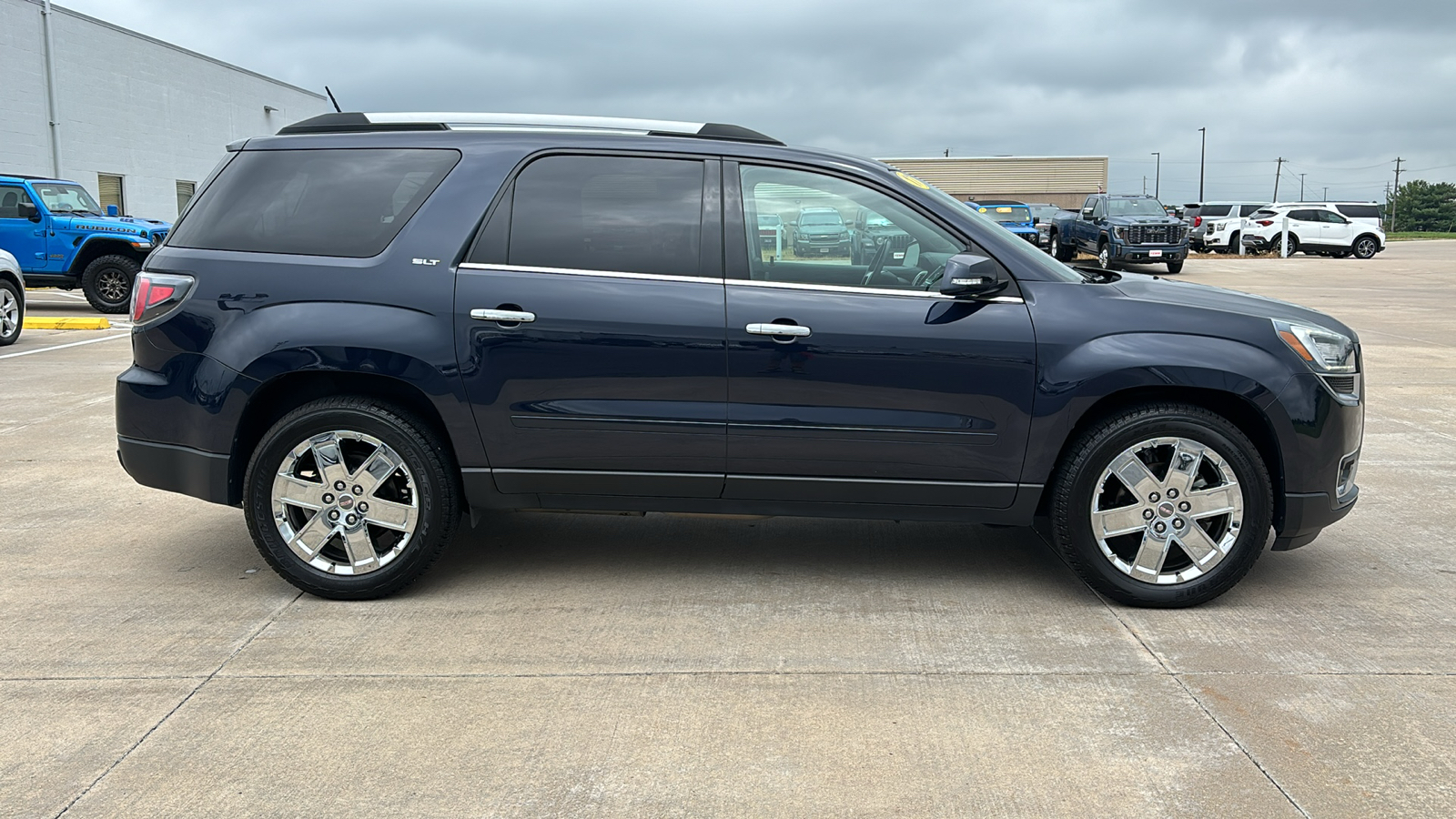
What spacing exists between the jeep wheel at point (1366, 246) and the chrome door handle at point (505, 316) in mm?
36794

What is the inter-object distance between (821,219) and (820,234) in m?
0.06

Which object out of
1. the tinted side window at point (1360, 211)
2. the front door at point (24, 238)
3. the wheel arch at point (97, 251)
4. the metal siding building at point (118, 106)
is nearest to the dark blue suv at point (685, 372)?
the wheel arch at point (97, 251)

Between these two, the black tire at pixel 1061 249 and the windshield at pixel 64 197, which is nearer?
the windshield at pixel 64 197

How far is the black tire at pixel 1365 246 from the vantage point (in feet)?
116

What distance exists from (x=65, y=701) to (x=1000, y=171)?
6871cm

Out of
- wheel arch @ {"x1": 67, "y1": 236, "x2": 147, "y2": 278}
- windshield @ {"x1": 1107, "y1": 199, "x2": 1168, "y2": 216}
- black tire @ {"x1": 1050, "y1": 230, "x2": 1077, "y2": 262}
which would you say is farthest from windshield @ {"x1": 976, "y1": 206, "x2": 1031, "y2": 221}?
wheel arch @ {"x1": 67, "y1": 236, "x2": 147, "y2": 278}

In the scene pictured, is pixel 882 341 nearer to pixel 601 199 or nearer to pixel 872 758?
pixel 601 199

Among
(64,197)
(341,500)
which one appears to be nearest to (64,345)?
(64,197)

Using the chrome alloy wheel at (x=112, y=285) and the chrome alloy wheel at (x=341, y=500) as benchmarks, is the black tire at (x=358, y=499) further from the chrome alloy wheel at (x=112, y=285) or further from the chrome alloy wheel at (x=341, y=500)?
the chrome alloy wheel at (x=112, y=285)

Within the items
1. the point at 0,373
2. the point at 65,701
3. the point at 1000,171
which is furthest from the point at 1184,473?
the point at 1000,171

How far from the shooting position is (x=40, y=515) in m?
5.84

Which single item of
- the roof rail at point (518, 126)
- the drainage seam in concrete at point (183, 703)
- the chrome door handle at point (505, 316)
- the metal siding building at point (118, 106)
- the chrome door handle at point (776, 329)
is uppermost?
the metal siding building at point (118, 106)

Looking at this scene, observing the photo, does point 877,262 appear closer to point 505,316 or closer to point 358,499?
point 505,316

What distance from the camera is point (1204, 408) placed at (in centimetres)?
452
